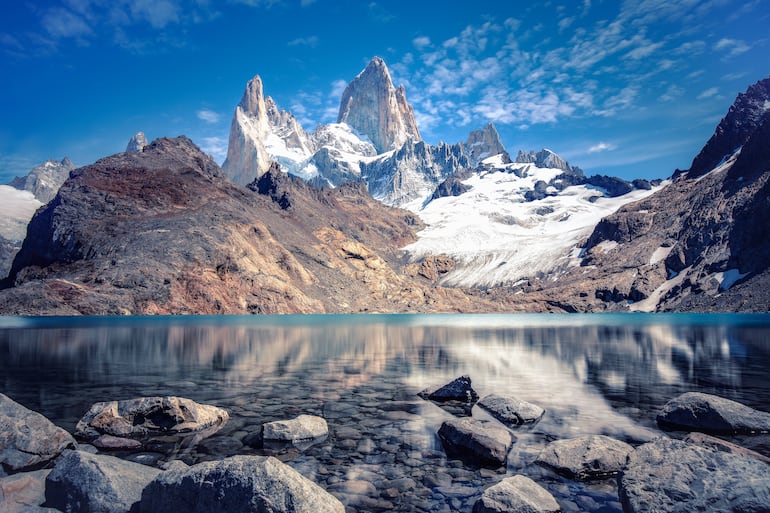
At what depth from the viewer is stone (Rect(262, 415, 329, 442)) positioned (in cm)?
1445

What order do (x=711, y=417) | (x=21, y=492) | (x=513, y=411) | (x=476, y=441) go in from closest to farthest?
(x=21, y=492)
(x=476, y=441)
(x=711, y=417)
(x=513, y=411)

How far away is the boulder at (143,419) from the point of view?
1504cm

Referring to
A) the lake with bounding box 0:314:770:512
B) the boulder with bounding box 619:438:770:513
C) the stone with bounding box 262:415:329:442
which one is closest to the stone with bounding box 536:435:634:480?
the lake with bounding box 0:314:770:512

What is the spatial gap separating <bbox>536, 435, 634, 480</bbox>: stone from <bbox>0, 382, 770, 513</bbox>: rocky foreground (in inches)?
1.1

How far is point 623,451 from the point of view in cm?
1274

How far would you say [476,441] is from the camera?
13.5 m

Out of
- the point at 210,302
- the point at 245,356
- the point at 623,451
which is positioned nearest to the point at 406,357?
the point at 245,356

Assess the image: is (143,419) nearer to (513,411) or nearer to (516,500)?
(516,500)

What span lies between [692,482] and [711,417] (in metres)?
8.42

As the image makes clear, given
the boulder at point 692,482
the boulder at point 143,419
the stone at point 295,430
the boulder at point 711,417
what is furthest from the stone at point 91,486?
the boulder at point 711,417

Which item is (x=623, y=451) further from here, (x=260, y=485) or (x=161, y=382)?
(x=161, y=382)

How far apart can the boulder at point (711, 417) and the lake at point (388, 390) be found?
3.21 feet

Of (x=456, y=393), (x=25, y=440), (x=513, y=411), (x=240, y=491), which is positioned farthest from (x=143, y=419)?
(x=513, y=411)

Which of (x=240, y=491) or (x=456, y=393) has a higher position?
(x=240, y=491)
